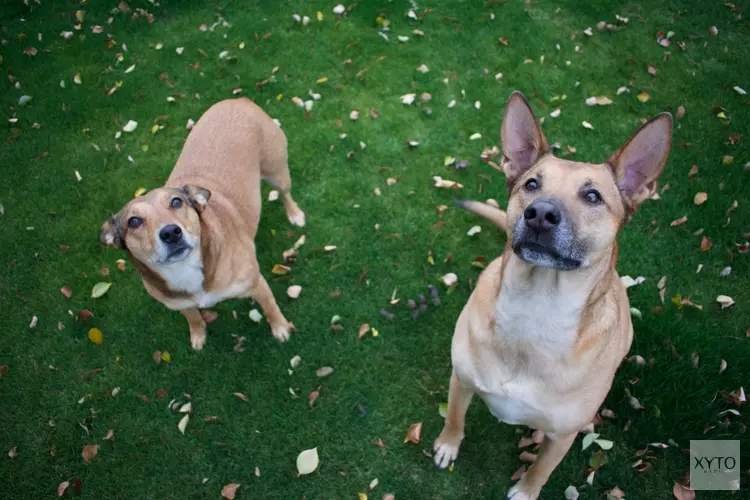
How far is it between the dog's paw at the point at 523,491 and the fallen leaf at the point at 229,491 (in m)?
1.90

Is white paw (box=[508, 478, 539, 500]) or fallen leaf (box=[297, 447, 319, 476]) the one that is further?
fallen leaf (box=[297, 447, 319, 476])

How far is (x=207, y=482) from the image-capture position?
365 centimetres

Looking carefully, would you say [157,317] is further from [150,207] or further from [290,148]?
[290,148]

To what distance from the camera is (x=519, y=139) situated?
2.62 meters

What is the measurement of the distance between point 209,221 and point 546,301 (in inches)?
89.2

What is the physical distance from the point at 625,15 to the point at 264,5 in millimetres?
4991

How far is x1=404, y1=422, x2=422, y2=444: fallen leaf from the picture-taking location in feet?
12.1

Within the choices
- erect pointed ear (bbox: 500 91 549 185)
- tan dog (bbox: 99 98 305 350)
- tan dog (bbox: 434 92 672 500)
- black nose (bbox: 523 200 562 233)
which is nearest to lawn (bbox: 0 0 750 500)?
tan dog (bbox: 99 98 305 350)

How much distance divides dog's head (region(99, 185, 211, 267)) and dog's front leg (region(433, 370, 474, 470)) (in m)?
1.88

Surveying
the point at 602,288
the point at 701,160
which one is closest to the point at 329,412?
the point at 602,288

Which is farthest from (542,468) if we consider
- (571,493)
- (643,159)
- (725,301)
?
(725,301)

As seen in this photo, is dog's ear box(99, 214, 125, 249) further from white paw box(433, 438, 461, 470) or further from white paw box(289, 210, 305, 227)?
white paw box(433, 438, 461, 470)

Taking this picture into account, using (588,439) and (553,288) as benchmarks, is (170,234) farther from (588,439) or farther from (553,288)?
(588,439)

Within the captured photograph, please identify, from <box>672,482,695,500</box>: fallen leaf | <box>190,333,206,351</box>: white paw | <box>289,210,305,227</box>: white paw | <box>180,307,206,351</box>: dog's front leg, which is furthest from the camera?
<box>289,210,305,227</box>: white paw
